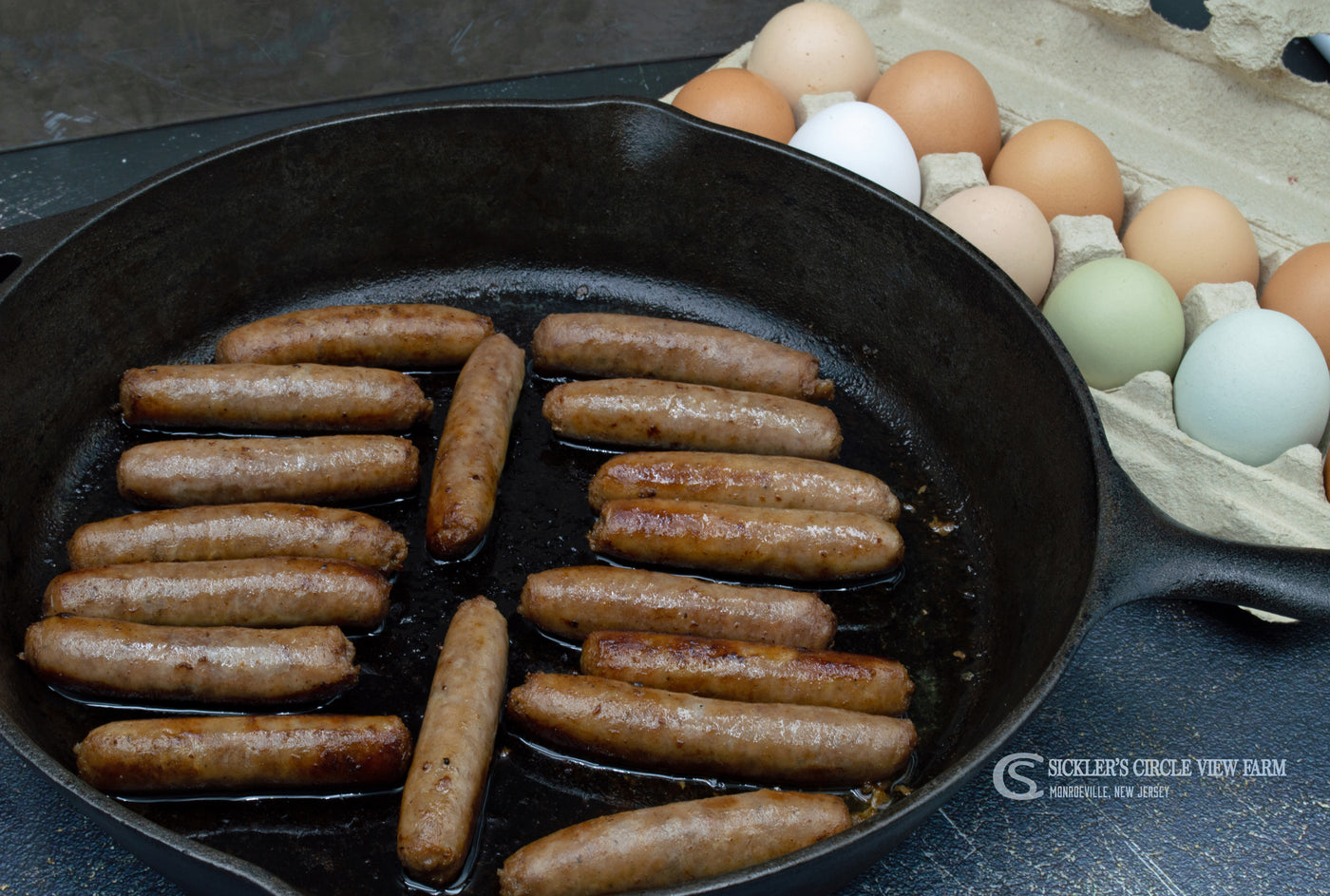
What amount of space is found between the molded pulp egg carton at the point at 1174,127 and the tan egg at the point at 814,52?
16cm

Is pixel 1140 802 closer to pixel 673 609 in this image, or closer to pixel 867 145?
pixel 673 609

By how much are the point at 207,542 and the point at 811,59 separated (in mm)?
3141

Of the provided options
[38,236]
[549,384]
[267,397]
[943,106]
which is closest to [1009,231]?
[943,106]

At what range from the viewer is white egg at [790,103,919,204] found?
13.3 ft

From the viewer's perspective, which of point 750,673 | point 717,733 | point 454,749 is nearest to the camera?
point 454,749

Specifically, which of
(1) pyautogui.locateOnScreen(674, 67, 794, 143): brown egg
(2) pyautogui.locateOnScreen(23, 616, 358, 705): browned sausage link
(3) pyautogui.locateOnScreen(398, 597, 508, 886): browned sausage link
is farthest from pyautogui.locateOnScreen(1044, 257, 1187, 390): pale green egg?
(2) pyautogui.locateOnScreen(23, 616, 358, 705): browned sausage link

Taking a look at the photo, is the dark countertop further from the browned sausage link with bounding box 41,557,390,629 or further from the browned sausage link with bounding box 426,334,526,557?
the browned sausage link with bounding box 426,334,526,557

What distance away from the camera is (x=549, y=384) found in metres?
3.78

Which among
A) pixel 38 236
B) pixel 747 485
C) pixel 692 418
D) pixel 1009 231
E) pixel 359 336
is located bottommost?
pixel 747 485

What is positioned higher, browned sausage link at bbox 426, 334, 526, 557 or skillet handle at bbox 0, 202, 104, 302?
skillet handle at bbox 0, 202, 104, 302

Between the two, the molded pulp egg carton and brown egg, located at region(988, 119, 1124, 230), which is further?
brown egg, located at region(988, 119, 1124, 230)

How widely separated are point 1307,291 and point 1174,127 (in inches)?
47.5

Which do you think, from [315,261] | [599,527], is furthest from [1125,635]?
[315,261]

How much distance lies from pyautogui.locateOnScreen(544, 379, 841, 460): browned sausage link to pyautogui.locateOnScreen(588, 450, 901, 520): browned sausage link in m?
0.18
